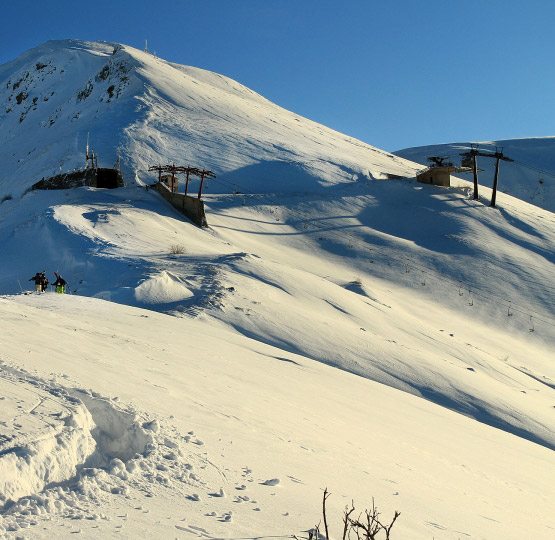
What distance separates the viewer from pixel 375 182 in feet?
126

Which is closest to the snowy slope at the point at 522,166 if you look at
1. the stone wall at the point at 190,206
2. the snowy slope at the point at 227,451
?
the stone wall at the point at 190,206

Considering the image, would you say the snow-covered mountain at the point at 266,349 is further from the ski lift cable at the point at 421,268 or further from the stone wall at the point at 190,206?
the stone wall at the point at 190,206

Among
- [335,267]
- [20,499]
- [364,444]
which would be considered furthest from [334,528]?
[335,267]

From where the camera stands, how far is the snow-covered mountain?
14.9ft

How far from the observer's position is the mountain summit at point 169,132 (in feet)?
122

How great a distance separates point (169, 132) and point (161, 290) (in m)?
27.5

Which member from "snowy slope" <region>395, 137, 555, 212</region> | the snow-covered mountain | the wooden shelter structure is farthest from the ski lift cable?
"snowy slope" <region>395, 137, 555, 212</region>

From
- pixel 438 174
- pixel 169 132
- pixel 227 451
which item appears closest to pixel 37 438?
pixel 227 451

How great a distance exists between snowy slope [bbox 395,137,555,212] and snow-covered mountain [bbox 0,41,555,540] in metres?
24.1

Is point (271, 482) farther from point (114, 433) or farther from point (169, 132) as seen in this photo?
point (169, 132)

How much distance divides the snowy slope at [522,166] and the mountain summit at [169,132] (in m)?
15.7

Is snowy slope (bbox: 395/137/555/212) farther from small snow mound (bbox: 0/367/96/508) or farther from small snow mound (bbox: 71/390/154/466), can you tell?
small snow mound (bbox: 0/367/96/508)

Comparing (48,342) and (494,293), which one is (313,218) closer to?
(494,293)

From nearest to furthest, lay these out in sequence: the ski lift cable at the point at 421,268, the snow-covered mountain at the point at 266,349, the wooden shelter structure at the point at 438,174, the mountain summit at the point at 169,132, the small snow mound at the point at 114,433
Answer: the snow-covered mountain at the point at 266,349
the small snow mound at the point at 114,433
the ski lift cable at the point at 421,268
the mountain summit at the point at 169,132
the wooden shelter structure at the point at 438,174
